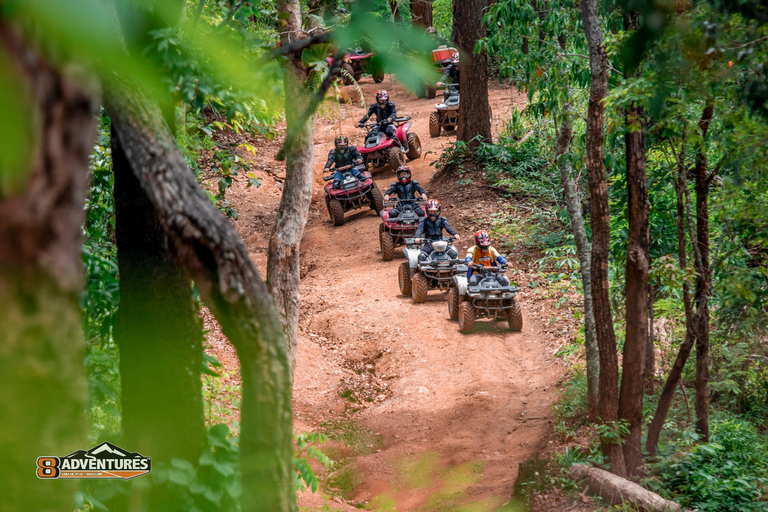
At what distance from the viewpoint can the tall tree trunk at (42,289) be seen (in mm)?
1054

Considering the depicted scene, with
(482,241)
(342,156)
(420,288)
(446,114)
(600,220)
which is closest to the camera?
(600,220)

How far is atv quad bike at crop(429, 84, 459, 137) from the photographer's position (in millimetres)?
21281

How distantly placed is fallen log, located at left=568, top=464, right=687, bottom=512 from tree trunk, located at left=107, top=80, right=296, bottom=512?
4650mm

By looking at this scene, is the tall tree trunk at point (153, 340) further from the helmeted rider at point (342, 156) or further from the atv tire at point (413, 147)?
the atv tire at point (413, 147)

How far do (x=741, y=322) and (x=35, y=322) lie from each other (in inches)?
328

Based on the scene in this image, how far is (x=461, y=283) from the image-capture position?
1095 cm

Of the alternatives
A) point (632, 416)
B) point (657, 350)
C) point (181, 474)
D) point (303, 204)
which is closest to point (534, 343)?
point (657, 350)

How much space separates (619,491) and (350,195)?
37.6ft

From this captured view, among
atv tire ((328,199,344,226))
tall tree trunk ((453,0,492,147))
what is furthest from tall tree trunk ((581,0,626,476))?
tall tree trunk ((453,0,492,147))

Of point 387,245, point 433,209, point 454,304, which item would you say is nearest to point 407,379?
point 454,304

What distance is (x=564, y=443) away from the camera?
7559mm

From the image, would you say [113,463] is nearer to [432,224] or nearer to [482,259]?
[482,259]

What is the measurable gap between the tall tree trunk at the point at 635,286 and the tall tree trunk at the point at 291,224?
294 centimetres

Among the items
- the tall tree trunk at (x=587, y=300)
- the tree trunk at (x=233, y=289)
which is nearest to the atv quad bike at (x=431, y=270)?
the tall tree trunk at (x=587, y=300)
